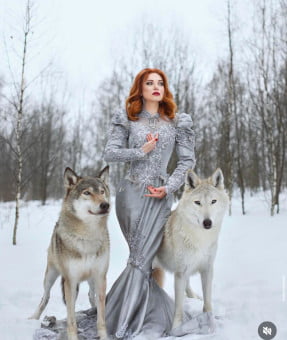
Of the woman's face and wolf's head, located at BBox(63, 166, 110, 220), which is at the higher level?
the woman's face

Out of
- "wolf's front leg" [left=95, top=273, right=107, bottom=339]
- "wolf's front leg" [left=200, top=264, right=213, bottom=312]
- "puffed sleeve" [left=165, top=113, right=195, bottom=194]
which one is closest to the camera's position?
"wolf's front leg" [left=95, top=273, right=107, bottom=339]

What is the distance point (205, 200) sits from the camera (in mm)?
3059

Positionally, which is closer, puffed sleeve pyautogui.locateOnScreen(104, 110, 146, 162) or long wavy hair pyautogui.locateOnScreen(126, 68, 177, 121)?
puffed sleeve pyautogui.locateOnScreen(104, 110, 146, 162)

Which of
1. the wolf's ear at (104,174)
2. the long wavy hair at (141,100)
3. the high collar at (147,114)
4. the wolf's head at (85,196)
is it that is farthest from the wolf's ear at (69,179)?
the high collar at (147,114)

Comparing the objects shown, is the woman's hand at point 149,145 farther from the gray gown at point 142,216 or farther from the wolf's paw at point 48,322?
the wolf's paw at point 48,322

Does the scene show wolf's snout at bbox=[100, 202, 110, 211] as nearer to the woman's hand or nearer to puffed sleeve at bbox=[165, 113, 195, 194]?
the woman's hand

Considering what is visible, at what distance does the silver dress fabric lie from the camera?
3.18m

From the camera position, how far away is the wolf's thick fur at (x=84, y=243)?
301 cm

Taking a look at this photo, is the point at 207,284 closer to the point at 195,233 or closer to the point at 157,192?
the point at 195,233

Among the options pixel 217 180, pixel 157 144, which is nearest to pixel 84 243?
pixel 157 144

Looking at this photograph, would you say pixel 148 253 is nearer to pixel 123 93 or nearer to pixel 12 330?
pixel 12 330

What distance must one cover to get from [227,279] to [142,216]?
9.47 ft

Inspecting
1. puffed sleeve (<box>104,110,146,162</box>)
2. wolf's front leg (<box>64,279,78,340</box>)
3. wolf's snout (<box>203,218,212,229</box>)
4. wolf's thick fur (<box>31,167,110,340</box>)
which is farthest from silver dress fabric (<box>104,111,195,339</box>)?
wolf's snout (<box>203,218,212,229</box>)

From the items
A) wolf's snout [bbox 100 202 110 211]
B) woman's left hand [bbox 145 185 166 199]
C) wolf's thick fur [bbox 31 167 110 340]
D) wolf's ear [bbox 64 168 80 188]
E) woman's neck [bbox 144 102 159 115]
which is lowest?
wolf's thick fur [bbox 31 167 110 340]
